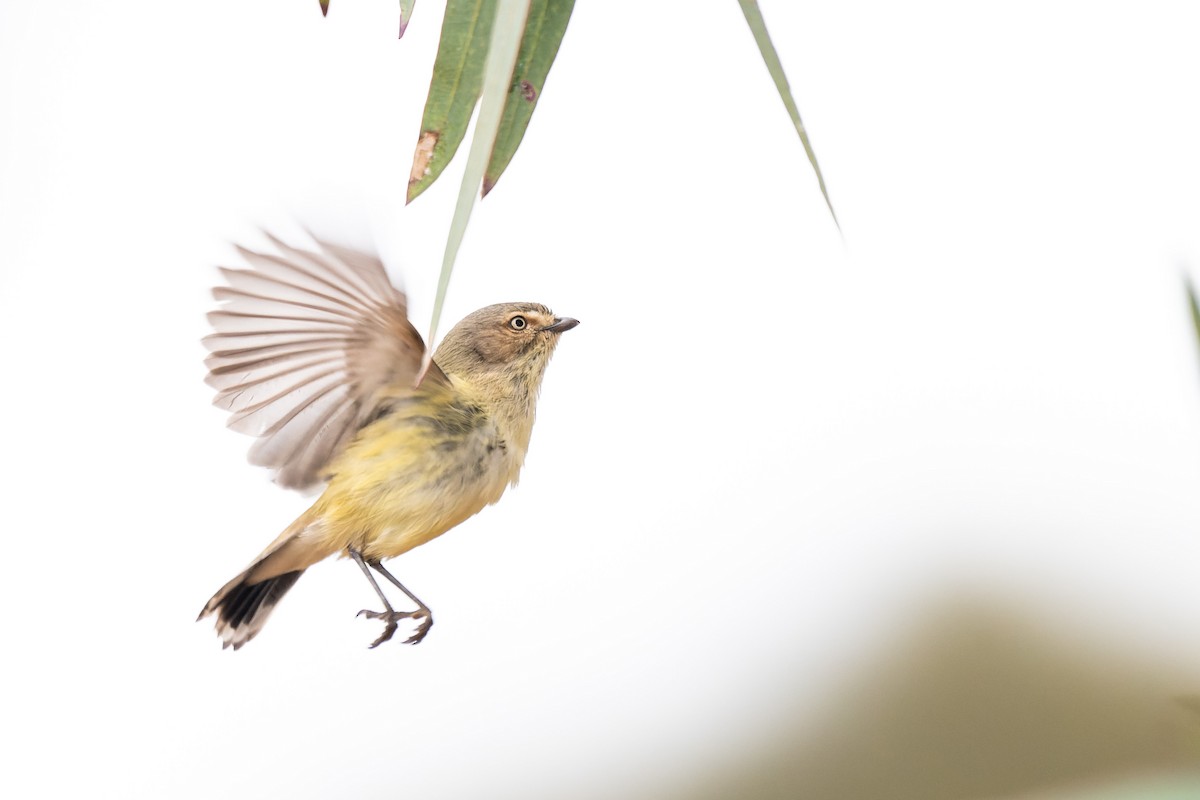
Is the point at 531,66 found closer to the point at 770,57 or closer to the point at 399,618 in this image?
the point at 770,57

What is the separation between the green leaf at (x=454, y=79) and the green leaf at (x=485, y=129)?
165mm

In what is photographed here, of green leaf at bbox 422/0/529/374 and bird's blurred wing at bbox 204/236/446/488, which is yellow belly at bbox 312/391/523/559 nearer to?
bird's blurred wing at bbox 204/236/446/488

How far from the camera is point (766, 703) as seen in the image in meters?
7.54

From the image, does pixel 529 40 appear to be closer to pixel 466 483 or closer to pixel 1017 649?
pixel 466 483

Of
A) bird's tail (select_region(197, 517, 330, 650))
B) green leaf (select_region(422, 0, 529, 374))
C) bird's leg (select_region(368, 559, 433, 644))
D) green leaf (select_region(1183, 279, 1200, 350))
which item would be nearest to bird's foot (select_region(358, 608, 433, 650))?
bird's leg (select_region(368, 559, 433, 644))

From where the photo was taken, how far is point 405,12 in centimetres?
107

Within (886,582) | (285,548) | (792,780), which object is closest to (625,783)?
(792,780)

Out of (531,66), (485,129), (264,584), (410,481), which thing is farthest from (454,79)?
(264,584)

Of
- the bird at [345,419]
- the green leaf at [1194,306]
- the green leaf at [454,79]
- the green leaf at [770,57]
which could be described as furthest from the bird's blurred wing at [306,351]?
the green leaf at [1194,306]

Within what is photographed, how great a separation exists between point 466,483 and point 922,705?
5680 mm

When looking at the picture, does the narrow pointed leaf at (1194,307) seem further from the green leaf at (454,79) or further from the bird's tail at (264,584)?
the bird's tail at (264,584)

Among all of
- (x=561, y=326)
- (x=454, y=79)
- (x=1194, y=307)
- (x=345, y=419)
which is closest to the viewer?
(x=1194, y=307)

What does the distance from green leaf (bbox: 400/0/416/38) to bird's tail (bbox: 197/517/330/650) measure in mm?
542

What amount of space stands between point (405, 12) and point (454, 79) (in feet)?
0.41
